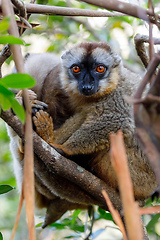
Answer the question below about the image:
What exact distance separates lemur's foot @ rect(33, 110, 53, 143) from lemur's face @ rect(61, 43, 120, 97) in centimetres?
74

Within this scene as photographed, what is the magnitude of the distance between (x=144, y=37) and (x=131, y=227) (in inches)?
123

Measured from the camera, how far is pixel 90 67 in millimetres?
4285

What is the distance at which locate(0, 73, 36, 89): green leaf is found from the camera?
59.5 inches

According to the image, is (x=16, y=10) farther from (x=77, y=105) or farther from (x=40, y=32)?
(x=40, y=32)

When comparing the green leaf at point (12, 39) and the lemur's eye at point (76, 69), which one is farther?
the lemur's eye at point (76, 69)

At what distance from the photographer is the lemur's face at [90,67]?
4105mm

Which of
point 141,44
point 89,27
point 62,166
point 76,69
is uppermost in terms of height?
point 141,44

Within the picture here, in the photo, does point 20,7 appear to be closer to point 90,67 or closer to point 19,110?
point 90,67

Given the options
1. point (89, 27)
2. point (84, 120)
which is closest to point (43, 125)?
point (84, 120)

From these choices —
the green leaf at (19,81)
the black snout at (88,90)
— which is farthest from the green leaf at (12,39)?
the black snout at (88,90)

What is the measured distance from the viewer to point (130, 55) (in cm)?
692

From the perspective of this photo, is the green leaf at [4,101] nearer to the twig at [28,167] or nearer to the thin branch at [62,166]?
the twig at [28,167]

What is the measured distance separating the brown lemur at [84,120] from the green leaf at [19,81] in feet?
6.59

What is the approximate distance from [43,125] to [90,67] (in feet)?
4.08
